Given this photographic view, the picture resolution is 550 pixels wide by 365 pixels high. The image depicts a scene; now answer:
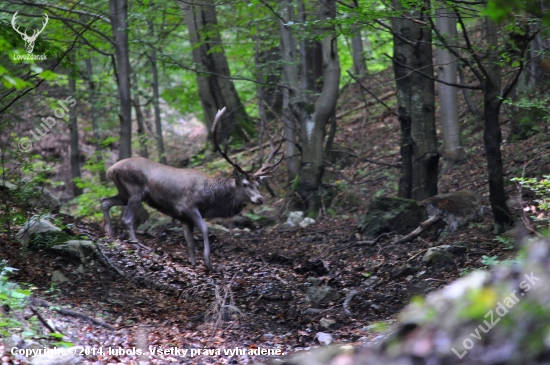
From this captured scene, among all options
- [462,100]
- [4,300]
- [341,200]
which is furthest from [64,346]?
[462,100]

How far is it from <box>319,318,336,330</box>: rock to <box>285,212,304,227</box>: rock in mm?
6244

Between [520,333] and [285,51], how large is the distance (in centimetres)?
1195

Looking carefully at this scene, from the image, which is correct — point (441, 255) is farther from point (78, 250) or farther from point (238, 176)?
point (78, 250)

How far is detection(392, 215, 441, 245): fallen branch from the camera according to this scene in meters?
9.14

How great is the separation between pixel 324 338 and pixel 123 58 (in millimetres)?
8033

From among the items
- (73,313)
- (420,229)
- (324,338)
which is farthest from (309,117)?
(73,313)

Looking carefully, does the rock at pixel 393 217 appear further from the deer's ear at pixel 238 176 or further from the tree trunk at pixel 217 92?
the tree trunk at pixel 217 92

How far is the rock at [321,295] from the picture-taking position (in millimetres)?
7066

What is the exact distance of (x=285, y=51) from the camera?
1309cm

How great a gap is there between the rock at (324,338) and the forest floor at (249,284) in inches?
3.1

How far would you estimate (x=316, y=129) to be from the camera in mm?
12922

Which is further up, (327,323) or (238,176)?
(238,176)

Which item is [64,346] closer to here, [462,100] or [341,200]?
[341,200]

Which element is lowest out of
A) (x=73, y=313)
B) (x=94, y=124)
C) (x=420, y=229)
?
(x=420, y=229)
